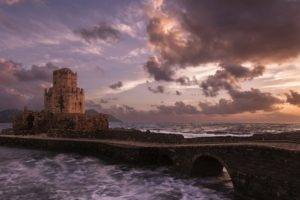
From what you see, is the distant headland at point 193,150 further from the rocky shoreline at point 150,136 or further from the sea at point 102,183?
the sea at point 102,183

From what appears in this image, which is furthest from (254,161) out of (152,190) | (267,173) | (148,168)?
(148,168)

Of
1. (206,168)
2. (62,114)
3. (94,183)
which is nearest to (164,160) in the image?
(206,168)

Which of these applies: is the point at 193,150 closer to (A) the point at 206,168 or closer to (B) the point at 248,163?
(A) the point at 206,168

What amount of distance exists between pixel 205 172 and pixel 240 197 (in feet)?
22.1

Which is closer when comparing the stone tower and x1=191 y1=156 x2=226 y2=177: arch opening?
x1=191 y1=156 x2=226 y2=177: arch opening

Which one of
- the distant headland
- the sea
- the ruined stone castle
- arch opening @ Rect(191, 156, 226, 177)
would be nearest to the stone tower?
the ruined stone castle

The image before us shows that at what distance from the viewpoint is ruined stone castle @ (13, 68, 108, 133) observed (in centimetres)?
5830

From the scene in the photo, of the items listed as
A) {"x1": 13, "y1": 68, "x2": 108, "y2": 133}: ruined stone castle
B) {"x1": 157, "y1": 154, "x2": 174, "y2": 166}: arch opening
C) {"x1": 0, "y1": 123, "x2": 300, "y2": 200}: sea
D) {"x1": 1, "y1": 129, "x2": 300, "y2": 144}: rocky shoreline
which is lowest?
{"x1": 0, "y1": 123, "x2": 300, "y2": 200}: sea

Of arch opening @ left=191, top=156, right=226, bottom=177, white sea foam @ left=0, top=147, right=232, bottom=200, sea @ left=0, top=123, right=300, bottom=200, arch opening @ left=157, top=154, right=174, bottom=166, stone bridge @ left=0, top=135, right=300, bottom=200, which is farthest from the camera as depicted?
arch opening @ left=157, top=154, right=174, bottom=166

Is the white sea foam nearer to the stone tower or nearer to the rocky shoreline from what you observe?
the rocky shoreline

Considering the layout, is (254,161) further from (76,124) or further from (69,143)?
(76,124)

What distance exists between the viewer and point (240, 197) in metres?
18.6

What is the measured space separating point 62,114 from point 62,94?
667 inches

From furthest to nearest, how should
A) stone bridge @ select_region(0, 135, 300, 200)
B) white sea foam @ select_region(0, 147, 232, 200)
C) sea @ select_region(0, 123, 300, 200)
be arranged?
1. white sea foam @ select_region(0, 147, 232, 200)
2. sea @ select_region(0, 123, 300, 200)
3. stone bridge @ select_region(0, 135, 300, 200)
